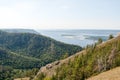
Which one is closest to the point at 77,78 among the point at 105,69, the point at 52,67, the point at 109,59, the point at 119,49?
the point at 105,69

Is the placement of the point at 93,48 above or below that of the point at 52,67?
above

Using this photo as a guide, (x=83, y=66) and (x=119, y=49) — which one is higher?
(x=119, y=49)

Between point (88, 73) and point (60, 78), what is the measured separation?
64.0 ft

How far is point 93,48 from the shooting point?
16650cm

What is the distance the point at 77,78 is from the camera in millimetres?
110438

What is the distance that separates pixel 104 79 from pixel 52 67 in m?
96.5

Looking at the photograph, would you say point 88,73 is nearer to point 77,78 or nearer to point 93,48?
point 77,78

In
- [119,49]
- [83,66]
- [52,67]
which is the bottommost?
[52,67]

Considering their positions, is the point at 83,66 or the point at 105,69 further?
the point at 83,66

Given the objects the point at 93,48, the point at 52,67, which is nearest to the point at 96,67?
the point at 93,48

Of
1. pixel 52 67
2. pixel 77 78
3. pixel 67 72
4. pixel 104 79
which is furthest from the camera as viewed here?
pixel 52 67

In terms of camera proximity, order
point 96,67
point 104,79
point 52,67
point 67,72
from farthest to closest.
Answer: point 52,67
point 67,72
point 96,67
point 104,79

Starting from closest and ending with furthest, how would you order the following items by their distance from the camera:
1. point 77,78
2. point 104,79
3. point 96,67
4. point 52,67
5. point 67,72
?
1. point 104,79
2. point 77,78
3. point 96,67
4. point 67,72
5. point 52,67

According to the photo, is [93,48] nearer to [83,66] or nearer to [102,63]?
[83,66]
